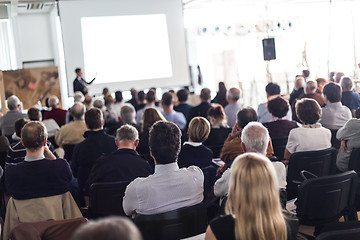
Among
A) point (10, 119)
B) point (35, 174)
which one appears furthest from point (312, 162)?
point (10, 119)

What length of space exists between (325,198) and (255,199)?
4.50 ft

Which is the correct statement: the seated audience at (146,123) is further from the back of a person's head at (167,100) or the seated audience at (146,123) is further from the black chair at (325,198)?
the black chair at (325,198)

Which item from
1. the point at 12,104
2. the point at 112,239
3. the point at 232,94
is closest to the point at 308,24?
the point at 232,94

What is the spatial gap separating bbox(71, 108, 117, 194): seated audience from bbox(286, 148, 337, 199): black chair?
1.86 meters

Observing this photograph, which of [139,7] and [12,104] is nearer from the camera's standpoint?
[12,104]

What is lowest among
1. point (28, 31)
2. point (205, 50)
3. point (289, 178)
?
point (289, 178)

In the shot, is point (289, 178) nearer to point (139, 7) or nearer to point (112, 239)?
point (112, 239)

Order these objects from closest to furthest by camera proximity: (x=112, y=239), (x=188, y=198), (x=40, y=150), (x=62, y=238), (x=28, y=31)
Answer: (x=112, y=239)
(x=62, y=238)
(x=188, y=198)
(x=40, y=150)
(x=28, y=31)

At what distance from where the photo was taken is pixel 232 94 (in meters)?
7.26

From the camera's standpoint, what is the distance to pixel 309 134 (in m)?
4.20

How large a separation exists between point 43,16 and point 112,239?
1624cm

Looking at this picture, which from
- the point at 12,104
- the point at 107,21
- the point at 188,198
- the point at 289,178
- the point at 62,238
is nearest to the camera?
the point at 62,238

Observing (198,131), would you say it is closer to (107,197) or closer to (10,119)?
(107,197)

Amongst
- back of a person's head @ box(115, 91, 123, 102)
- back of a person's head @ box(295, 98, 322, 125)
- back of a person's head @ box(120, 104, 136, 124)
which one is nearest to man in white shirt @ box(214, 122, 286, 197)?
back of a person's head @ box(295, 98, 322, 125)
